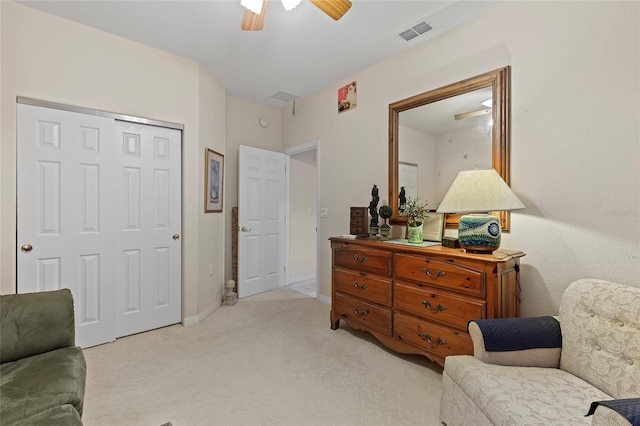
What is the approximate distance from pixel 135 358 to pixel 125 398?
1.83 feet

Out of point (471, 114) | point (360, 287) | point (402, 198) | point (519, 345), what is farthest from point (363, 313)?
point (471, 114)

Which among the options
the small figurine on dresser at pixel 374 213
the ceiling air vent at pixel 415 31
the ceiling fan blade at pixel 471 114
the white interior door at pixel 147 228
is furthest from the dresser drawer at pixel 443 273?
the white interior door at pixel 147 228

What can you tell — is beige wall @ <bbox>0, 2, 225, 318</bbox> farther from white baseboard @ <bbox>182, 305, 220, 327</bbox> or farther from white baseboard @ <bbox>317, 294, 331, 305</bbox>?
white baseboard @ <bbox>317, 294, 331, 305</bbox>

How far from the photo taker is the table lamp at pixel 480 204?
185 cm

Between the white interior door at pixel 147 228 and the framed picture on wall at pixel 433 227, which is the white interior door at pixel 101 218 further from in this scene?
the framed picture on wall at pixel 433 227

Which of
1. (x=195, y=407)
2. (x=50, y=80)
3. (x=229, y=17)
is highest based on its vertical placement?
(x=229, y=17)

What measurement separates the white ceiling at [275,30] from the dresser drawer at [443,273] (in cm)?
191

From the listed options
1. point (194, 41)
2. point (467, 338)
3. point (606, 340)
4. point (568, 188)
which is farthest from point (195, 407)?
point (194, 41)

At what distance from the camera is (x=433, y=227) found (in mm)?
2545

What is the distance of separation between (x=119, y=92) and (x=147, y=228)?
128 centimetres

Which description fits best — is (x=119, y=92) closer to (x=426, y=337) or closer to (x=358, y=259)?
(x=358, y=259)

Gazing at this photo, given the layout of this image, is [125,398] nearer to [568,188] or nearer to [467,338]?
[467,338]

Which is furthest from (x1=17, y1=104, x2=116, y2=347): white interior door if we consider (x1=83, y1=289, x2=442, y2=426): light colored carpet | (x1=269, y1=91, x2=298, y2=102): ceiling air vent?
(x1=269, y1=91, x2=298, y2=102): ceiling air vent

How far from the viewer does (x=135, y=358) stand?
231cm
